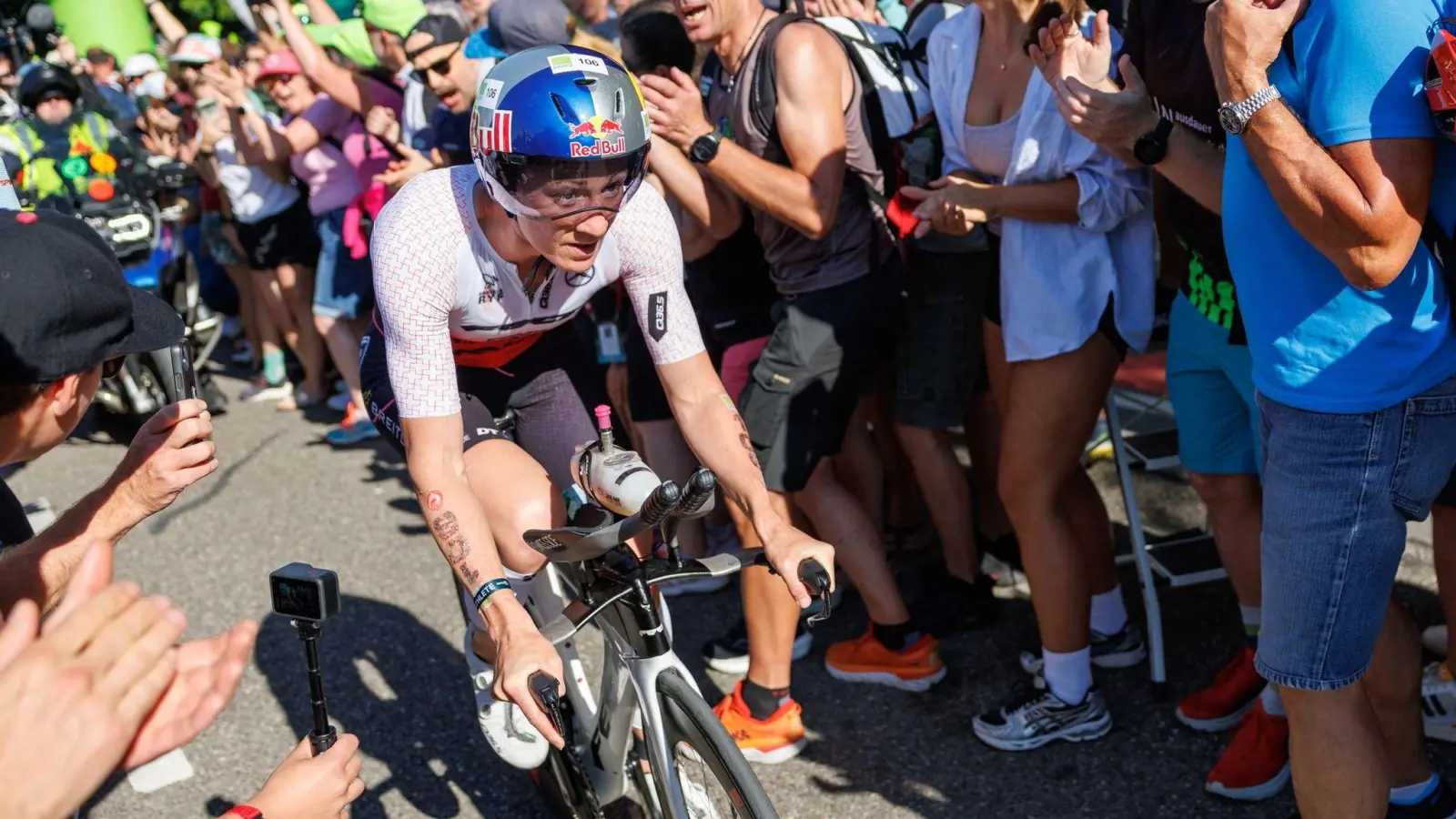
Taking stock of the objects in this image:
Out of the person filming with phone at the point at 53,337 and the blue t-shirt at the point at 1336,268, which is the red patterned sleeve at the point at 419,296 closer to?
the person filming with phone at the point at 53,337

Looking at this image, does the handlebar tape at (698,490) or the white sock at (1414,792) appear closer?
the handlebar tape at (698,490)

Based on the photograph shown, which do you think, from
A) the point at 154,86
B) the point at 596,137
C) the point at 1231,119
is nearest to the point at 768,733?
the point at 596,137

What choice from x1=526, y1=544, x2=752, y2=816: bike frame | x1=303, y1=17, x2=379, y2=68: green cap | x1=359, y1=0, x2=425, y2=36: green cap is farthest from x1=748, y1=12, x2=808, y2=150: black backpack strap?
x1=303, y1=17, x2=379, y2=68: green cap

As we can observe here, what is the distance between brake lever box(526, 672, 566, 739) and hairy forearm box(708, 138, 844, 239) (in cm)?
173

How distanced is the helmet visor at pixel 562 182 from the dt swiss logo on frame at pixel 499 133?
2 centimetres

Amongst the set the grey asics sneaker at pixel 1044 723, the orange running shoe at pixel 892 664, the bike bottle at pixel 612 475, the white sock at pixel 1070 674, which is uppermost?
the bike bottle at pixel 612 475

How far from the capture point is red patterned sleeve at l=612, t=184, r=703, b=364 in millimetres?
2963

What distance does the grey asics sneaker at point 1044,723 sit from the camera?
354 cm

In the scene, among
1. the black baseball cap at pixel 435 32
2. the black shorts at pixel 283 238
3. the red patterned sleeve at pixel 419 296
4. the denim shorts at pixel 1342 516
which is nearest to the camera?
the denim shorts at pixel 1342 516

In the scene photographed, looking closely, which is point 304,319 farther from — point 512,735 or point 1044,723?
point 1044,723

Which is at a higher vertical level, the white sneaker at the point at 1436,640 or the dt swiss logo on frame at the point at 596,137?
the dt swiss logo on frame at the point at 596,137

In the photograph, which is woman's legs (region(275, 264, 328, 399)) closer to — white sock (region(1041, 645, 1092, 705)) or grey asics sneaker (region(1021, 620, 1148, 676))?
grey asics sneaker (region(1021, 620, 1148, 676))

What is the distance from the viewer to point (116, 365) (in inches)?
94.2

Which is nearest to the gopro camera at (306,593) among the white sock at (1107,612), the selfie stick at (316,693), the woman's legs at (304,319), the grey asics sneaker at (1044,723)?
the selfie stick at (316,693)
